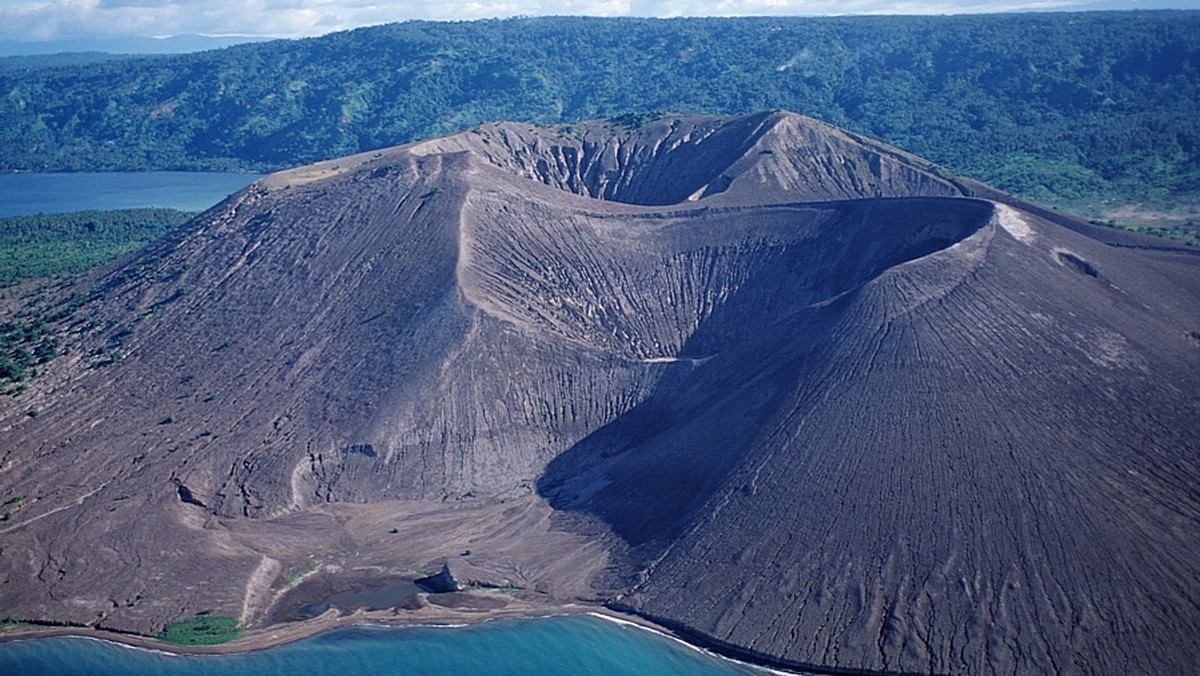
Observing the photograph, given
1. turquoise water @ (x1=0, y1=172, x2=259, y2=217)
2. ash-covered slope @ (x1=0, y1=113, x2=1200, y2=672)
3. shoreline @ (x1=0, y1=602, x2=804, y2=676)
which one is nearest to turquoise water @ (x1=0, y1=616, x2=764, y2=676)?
shoreline @ (x1=0, y1=602, x2=804, y2=676)

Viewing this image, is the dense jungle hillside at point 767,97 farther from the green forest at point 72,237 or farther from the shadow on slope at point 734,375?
the shadow on slope at point 734,375

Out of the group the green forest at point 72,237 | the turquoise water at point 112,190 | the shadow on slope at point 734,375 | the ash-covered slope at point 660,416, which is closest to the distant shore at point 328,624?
the ash-covered slope at point 660,416

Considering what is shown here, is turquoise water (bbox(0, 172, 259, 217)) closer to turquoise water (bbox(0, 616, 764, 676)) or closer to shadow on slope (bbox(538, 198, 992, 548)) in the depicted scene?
shadow on slope (bbox(538, 198, 992, 548))

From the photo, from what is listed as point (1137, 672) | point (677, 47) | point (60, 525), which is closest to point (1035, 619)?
point (1137, 672)

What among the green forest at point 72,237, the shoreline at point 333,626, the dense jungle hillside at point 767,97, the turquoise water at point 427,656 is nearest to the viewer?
the turquoise water at point 427,656

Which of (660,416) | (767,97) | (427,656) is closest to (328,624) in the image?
(427,656)

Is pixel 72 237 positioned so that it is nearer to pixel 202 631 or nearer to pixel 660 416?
pixel 660 416
